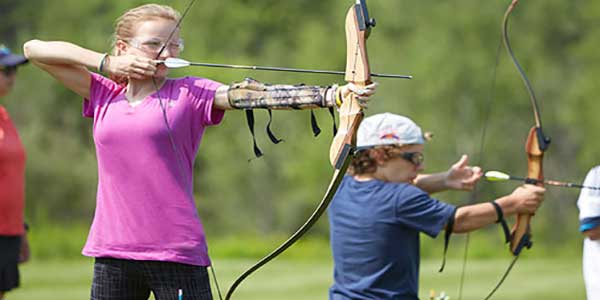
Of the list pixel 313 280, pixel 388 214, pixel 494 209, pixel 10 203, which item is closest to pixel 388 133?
pixel 388 214

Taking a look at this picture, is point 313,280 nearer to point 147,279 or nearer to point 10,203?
point 10,203

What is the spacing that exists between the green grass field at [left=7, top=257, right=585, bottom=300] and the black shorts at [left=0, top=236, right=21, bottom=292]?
9.25ft

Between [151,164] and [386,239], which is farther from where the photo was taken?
[386,239]

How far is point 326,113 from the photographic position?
1748cm

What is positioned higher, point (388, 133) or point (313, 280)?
point (388, 133)

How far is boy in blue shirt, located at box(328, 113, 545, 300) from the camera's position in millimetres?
3639

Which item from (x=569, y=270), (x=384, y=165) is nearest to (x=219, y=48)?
(x=569, y=270)

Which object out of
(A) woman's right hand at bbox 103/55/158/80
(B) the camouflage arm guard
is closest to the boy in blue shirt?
(B) the camouflage arm guard

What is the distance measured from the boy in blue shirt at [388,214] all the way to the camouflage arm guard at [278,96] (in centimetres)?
102

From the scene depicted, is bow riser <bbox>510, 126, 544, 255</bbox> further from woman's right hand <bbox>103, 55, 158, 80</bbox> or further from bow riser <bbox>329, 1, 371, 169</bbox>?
woman's right hand <bbox>103, 55, 158, 80</bbox>

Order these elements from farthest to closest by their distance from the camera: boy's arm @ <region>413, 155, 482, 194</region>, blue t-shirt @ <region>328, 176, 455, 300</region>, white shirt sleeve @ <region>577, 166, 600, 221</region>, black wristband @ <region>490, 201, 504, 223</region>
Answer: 1. boy's arm @ <region>413, 155, 482, 194</region>
2. black wristband @ <region>490, 201, 504, 223</region>
3. blue t-shirt @ <region>328, 176, 455, 300</region>
4. white shirt sleeve @ <region>577, 166, 600, 221</region>

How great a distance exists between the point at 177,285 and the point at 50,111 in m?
17.0

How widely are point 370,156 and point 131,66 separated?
121 centimetres

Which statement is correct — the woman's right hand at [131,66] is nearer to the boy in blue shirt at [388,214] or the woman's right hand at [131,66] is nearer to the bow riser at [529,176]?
the boy in blue shirt at [388,214]
